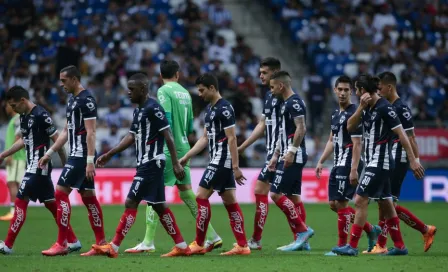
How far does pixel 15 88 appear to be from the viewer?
507 inches

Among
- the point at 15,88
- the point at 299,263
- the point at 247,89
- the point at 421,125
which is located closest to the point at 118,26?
the point at 247,89

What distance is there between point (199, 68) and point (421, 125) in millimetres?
6750

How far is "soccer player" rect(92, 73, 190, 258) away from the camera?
11.5m

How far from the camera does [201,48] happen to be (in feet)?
93.5

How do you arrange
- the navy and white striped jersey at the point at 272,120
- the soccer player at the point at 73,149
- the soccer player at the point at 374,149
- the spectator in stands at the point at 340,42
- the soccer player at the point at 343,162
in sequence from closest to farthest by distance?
the soccer player at the point at 374,149 → the soccer player at the point at 73,149 → the soccer player at the point at 343,162 → the navy and white striped jersey at the point at 272,120 → the spectator in stands at the point at 340,42

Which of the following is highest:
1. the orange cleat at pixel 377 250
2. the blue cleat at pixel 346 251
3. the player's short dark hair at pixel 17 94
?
the player's short dark hair at pixel 17 94

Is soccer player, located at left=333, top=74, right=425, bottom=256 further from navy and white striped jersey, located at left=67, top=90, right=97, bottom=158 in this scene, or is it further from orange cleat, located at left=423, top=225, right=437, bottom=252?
navy and white striped jersey, located at left=67, top=90, right=97, bottom=158

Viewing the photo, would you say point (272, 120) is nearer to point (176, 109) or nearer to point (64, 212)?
point (176, 109)

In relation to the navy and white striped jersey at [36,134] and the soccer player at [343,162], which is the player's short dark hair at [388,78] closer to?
the soccer player at [343,162]

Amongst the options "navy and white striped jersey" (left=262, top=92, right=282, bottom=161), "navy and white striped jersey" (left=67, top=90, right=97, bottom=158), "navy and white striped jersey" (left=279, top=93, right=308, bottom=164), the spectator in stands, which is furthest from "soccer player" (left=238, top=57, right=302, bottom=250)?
the spectator in stands

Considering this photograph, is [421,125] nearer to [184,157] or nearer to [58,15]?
[58,15]

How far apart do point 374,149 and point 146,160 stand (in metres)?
2.92

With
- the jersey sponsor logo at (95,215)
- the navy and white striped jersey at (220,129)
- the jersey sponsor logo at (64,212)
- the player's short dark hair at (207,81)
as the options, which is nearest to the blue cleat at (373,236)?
the navy and white striped jersey at (220,129)

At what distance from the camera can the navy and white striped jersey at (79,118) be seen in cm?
1216
